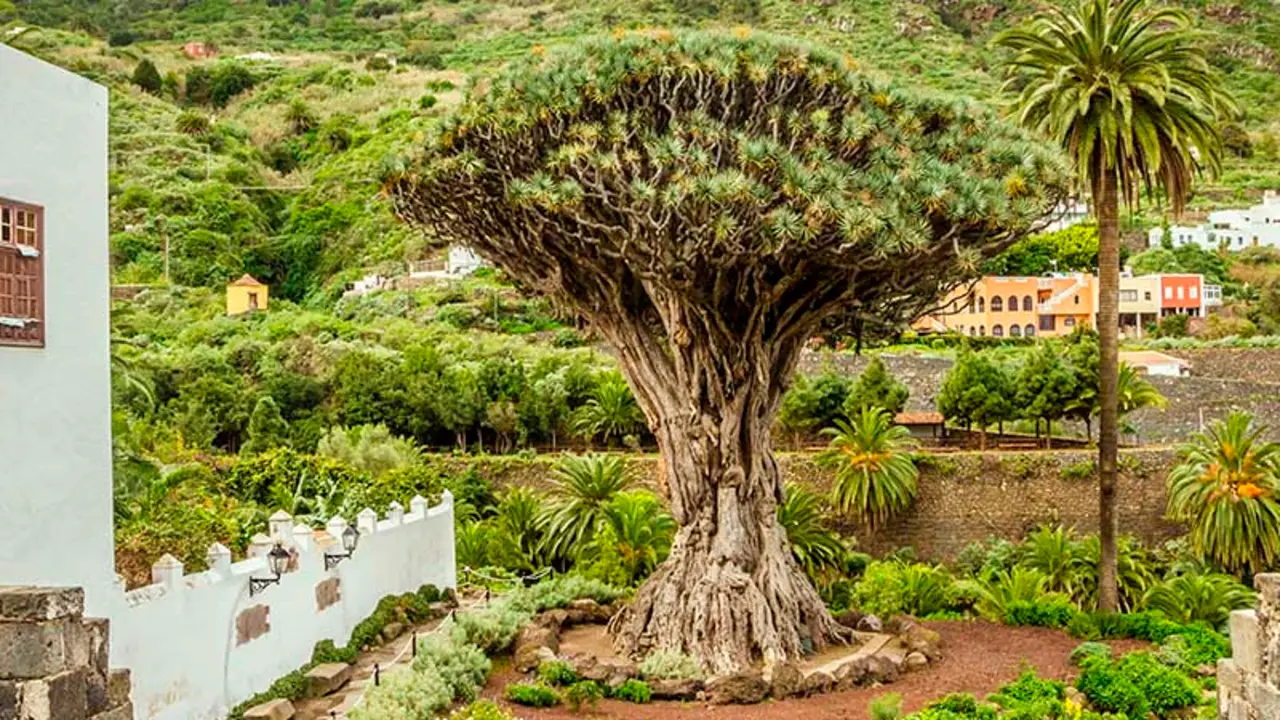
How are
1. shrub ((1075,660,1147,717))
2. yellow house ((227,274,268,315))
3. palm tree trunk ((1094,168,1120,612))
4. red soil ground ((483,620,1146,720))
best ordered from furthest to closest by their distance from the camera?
yellow house ((227,274,268,315)) < palm tree trunk ((1094,168,1120,612)) < red soil ground ((483,620,1146,720)) < shrub ((1075,660,1147,717))

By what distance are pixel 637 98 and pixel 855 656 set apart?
658 cm

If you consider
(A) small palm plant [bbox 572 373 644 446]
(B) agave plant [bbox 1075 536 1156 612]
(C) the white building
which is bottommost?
(B) agave plant [bbox 1075 536 1156 612]

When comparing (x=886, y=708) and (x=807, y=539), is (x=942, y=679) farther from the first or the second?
(x=807, y=539)

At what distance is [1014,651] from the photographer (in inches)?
615

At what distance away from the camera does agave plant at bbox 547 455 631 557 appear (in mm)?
22812

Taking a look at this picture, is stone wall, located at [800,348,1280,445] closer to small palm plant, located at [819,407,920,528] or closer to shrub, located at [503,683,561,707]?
small palm plant, located at [819,407,920,528]

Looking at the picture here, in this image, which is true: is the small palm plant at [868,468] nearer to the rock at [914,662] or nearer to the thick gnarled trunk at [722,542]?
the thick gnarled trunk at [722,542]

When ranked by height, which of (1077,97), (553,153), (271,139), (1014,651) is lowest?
(1014,651)

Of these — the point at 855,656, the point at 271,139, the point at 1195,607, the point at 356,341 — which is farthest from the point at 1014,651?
the point at 271,139

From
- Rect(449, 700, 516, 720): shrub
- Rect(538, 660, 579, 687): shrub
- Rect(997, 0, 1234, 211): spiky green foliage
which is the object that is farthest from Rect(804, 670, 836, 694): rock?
Rect(997, 0, 1234, 211): spiky green foliage

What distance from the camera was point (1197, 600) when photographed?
60.1 ft

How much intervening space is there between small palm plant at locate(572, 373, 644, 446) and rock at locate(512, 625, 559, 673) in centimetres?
1676

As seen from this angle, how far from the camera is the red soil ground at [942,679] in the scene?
12797mm

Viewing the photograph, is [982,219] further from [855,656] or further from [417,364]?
[417,364]
